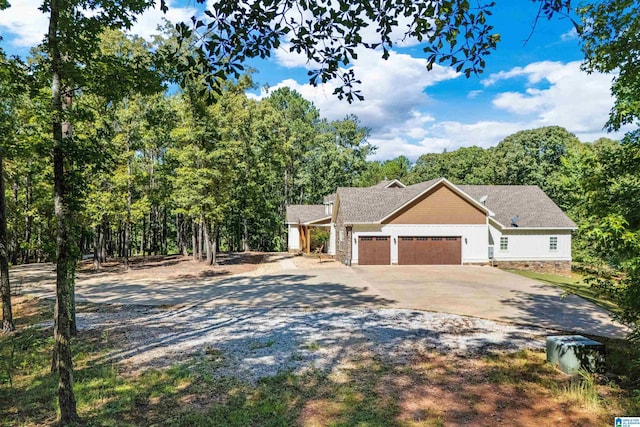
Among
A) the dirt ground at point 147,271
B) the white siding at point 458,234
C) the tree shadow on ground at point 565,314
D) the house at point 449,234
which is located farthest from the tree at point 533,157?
the dirt ground at point 147,271

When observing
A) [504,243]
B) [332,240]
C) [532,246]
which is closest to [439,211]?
[504,243]

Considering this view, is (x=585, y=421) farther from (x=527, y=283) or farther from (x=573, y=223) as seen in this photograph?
(x=573, y=223)

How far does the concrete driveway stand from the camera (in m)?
12.4

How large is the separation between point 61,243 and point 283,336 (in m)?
5.80

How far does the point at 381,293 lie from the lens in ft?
53.0

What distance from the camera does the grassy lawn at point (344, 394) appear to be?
5645 mm

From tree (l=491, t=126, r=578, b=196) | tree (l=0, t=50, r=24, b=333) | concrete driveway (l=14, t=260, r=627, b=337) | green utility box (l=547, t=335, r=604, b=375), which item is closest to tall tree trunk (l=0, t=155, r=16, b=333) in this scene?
tree (l=0, t=50, r=24, b=333)

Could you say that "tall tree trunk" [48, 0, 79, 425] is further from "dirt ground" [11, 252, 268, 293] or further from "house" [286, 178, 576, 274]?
"house" [286, 178, 576, 274]

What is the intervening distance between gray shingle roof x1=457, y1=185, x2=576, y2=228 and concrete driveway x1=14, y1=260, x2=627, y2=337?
6.44m

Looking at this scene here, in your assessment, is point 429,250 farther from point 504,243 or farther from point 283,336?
point 283,336

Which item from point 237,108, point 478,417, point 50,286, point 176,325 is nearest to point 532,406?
Answer: point 478,417

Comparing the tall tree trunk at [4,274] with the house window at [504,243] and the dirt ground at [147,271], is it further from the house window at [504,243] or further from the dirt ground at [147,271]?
the house window at [504,243]

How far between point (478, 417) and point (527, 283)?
15.4m

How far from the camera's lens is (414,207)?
25.8m
